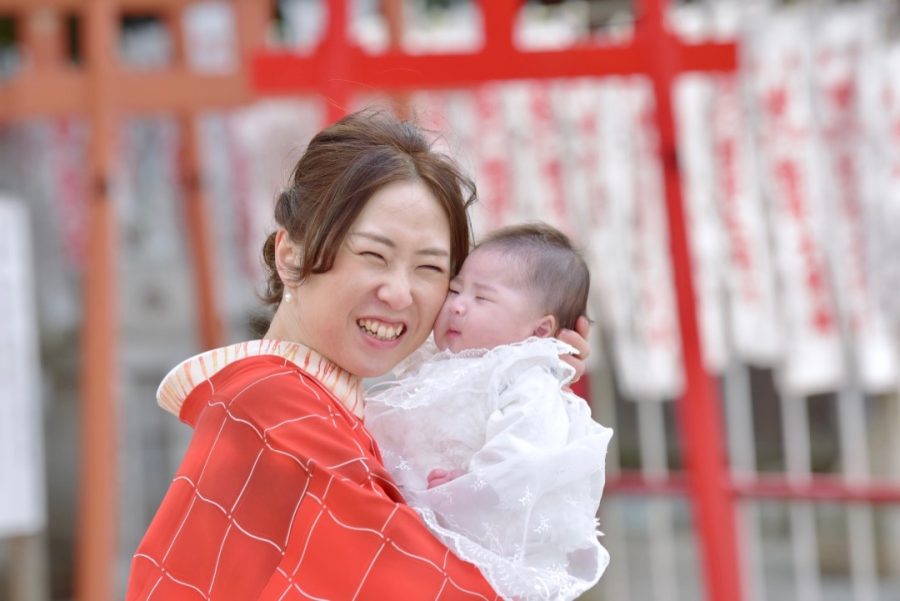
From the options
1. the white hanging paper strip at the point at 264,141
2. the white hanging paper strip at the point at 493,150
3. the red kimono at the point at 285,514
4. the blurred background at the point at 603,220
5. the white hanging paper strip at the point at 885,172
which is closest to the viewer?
the red kimono at the point at 285,514

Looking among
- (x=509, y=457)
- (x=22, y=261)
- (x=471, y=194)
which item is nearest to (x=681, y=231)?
(x=471, y=194)

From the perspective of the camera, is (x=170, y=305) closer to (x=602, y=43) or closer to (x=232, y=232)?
(x=232, y=232)

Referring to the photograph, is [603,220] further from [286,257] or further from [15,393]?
[286,257]

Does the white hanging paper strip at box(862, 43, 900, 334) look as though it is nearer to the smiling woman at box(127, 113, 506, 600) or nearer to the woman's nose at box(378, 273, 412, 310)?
the smiling woman at box(127, 113, 506, 600)

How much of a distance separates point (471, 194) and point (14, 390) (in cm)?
271

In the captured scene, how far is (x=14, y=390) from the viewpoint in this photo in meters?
3.71

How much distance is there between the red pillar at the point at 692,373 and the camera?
281 centimetres

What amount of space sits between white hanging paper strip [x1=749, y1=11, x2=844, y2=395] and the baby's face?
2.16 metres

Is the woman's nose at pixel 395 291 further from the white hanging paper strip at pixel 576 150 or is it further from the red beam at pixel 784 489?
the white hanging paper strip at pixel 576 150

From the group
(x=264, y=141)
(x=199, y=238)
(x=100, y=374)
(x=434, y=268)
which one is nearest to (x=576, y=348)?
(x=434, y=268)

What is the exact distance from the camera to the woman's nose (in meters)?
1.24

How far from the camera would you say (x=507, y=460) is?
117 centimetres

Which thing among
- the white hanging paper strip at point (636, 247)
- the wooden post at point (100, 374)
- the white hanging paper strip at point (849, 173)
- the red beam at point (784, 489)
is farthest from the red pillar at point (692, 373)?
the wooden post at point (100, 374)

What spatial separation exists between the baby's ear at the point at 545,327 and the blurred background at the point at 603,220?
1.22 meters
